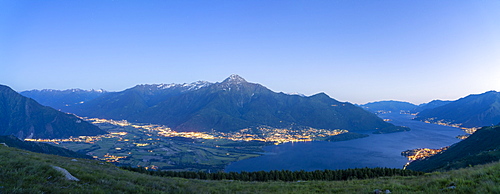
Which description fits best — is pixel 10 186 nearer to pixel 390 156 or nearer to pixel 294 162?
pixel 294 162

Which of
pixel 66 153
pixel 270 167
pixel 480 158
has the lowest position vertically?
pixel 270 167

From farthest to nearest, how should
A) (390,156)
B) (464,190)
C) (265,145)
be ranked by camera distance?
(265,145) < (390,156) < (464,190)

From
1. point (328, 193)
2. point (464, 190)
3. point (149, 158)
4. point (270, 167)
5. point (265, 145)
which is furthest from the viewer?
point (265, 145)

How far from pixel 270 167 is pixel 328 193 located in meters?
109

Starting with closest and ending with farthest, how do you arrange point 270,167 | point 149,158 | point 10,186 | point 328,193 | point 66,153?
point 10,186
point 328,193
point 66,153
point 270,167
point 149,158

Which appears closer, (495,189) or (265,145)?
(495,189)

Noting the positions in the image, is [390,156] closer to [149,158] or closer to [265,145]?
[265,145]

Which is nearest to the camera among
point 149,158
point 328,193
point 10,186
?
point 10,186

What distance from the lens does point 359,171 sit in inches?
1432

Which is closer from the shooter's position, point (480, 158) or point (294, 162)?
point (480, 158)

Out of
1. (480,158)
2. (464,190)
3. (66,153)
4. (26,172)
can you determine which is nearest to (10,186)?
(26,172)

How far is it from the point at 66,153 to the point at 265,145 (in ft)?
455

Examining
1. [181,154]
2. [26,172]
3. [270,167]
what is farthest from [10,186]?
[181,154]

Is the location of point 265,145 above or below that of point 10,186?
below
